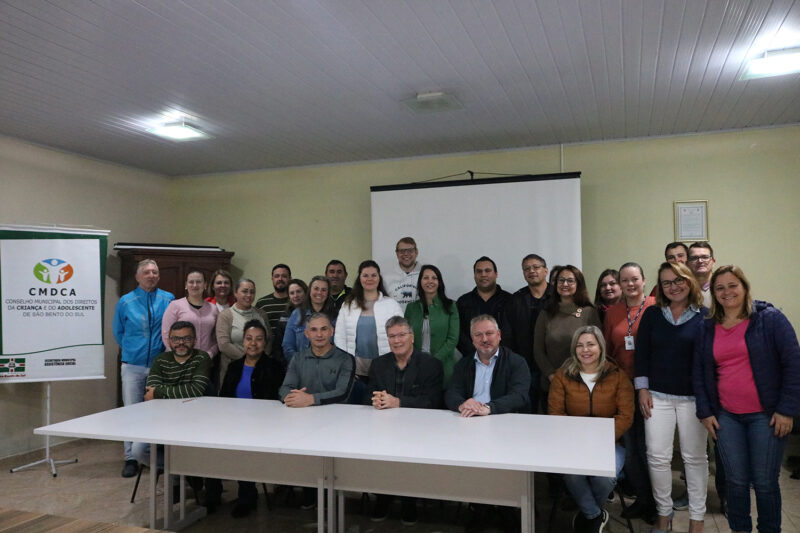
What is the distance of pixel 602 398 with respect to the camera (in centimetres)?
302

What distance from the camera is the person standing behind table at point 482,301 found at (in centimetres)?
402

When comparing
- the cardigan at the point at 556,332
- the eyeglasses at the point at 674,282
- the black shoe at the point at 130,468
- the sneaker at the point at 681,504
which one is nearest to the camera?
the eyeglasses at the point at 674,282

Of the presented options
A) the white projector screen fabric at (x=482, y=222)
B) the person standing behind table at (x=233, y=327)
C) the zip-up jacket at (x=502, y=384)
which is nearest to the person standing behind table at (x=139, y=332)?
the person standing behind table at (x=233, y=327)

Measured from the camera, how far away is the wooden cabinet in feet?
18.3

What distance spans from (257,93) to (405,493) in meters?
2.72

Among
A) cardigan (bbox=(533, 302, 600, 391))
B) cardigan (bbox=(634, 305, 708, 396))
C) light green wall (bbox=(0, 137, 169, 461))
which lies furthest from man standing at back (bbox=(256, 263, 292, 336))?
cardigan (bbox=(634, 305, 708, 396))

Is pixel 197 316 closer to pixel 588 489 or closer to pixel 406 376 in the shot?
pixel 406 376

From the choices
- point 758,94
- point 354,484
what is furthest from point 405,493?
point 758,94

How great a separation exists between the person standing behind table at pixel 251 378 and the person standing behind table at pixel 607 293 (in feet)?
7.33

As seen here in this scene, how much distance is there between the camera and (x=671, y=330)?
2.97 metres

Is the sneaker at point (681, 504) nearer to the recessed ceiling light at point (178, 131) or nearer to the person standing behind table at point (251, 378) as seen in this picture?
the person standing behind table at point (251, 378)

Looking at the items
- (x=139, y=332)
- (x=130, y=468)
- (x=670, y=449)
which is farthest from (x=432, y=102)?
(x=130, y=468)

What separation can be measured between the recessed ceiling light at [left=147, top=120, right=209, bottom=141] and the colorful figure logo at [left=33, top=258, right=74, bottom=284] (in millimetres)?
1324

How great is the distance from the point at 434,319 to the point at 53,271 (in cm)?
320
